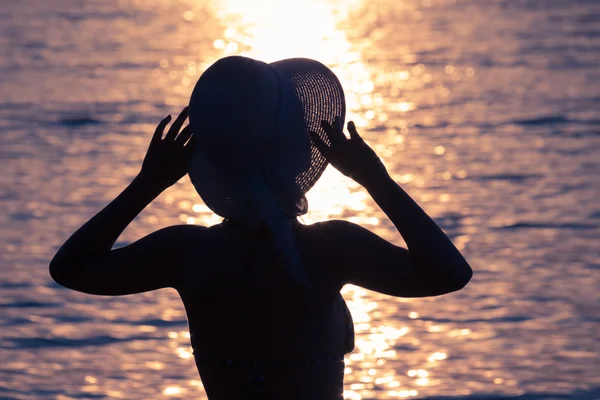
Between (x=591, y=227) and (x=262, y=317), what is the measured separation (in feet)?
24.9

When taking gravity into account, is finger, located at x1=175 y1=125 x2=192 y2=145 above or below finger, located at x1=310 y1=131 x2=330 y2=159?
above

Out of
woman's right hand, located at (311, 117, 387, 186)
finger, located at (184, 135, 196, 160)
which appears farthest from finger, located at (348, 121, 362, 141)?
finger, located at (184, 135, 196, 160)

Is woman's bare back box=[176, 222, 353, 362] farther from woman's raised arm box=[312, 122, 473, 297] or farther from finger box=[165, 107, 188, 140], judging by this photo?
finger box=[165, 107, 188, 140]

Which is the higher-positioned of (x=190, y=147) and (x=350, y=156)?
(x=190, y=147)

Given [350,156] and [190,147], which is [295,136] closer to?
[350,156]

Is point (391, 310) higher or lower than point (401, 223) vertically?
higher

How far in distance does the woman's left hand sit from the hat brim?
0.04 meters

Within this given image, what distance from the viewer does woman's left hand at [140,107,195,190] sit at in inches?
108

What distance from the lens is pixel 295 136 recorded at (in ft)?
8.60

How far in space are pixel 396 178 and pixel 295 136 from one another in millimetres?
9252

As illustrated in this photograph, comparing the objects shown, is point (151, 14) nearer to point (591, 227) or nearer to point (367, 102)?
point (367, 102)

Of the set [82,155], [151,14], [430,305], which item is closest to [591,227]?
[430,305]

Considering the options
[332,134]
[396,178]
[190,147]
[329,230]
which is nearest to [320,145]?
[332,134]

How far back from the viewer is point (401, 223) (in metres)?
2.59
